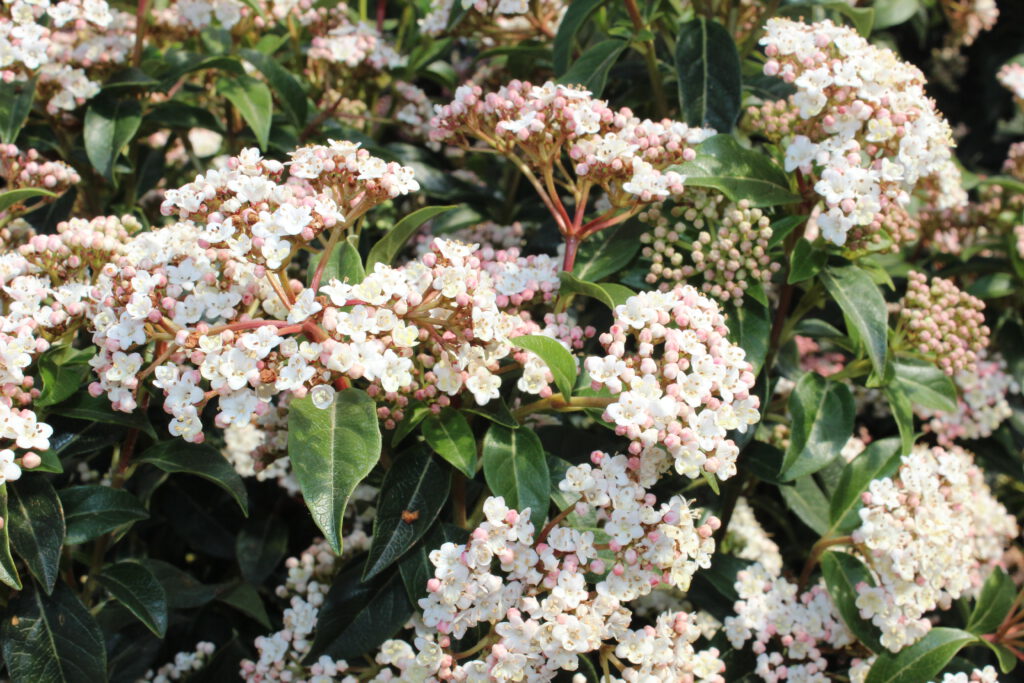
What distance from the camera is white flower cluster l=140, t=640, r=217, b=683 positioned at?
2.16m

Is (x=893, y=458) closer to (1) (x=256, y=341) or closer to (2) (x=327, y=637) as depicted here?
(2) (x=327, y=637)

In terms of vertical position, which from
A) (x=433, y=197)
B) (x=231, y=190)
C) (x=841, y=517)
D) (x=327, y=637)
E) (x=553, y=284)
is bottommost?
(x=327, y=637)

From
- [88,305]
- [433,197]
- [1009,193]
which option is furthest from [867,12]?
[88,305]

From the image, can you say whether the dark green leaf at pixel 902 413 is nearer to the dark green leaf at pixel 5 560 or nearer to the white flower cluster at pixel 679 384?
Result: the white flower cluster at pixel 679 384

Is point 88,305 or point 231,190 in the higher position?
point 231,190

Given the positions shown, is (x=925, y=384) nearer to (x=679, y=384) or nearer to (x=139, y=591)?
(x=679, y=384)

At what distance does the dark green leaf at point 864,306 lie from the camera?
2.02 meters

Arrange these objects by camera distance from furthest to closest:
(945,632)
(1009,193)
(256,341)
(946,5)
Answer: (946,5)
(1009,193)
(945,632)
(256,341)

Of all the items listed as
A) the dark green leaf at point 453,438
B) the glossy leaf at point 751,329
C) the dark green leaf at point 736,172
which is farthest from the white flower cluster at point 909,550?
the dark green leaf at point 453,438

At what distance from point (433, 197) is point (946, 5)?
211 cm

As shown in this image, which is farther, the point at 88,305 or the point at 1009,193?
the point at 1009,193

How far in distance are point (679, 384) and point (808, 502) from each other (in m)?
0.95

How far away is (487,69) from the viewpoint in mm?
2912

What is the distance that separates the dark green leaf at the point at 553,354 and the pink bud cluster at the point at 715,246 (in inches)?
16.4
